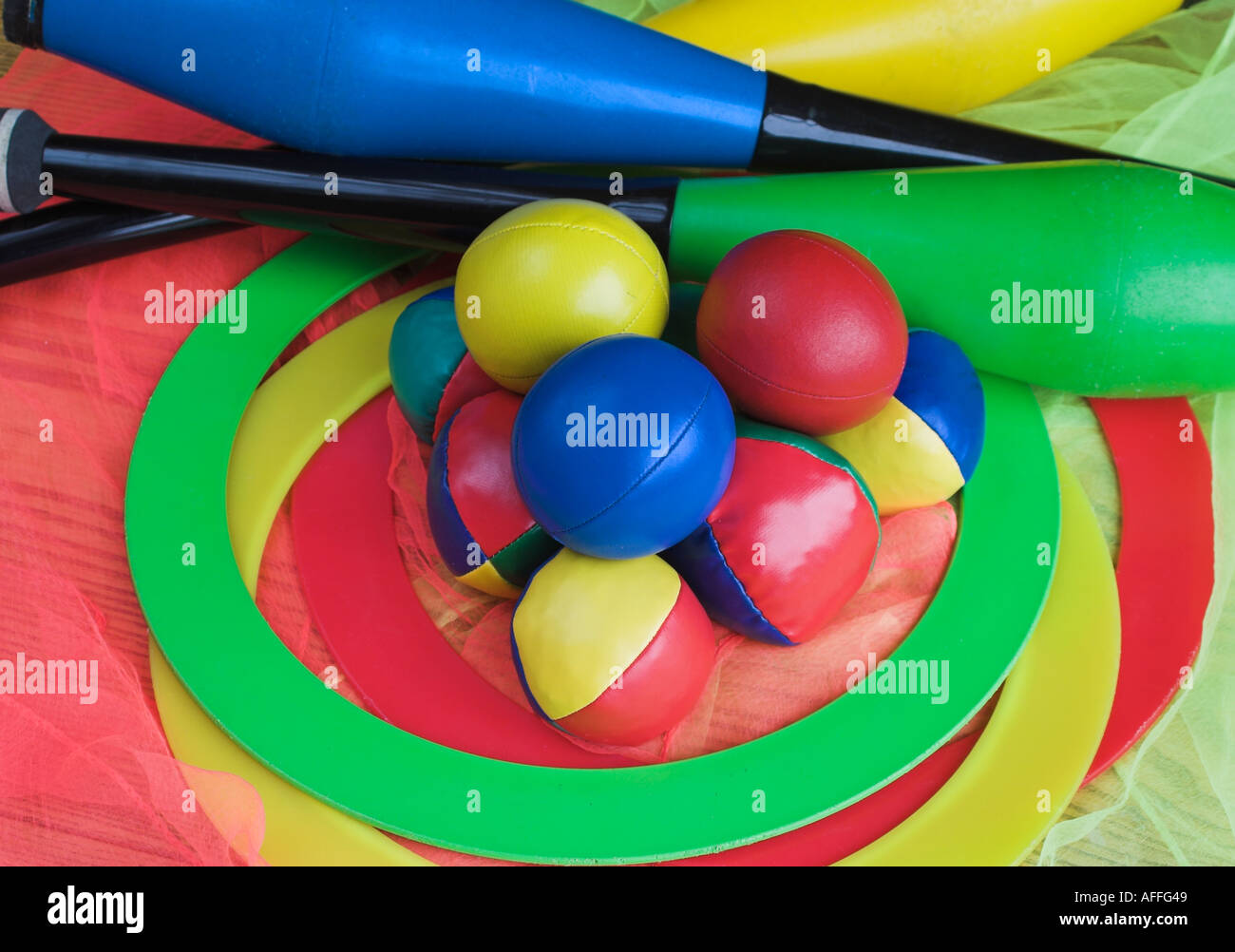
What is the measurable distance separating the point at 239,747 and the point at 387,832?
187 millimetres

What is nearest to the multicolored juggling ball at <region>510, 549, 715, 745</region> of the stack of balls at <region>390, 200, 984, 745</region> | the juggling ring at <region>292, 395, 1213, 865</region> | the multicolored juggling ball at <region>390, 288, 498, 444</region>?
the stack of balls at <region>390, 200, 984, 745</region>

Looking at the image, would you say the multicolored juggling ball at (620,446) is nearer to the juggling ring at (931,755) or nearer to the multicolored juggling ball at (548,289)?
the multicolored juggling ball at (548,289)

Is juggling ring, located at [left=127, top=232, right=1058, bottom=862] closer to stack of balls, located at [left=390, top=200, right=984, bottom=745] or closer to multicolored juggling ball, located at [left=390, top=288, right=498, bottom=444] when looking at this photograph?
stack of balls, located at [left=390, top=200, right=984, bottom=745]

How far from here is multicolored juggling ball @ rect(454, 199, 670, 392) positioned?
1.11m

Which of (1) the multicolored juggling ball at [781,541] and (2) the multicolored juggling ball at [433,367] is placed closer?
(1) the multicolored juggling ball at [781,541]

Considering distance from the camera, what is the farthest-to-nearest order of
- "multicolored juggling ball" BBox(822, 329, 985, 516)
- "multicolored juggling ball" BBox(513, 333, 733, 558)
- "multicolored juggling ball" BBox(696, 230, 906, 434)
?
"multicolored juggling ball" BBox(822, 329, 985, 516) → "multicolored juggling ball" BBox(696, 230, 906, 434) → "multicolored juggling ball" BBox(513, 333, 733, 558)

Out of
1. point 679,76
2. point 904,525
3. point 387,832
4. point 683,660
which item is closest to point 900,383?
point 904,525

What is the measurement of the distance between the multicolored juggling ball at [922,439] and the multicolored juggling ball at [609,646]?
29 centimetres

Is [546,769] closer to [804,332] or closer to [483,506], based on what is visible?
[483,506]

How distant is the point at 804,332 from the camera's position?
1087mm

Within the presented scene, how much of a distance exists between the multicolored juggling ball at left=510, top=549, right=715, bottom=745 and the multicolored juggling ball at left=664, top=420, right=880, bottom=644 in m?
0.05

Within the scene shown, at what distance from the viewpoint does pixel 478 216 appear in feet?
4.52

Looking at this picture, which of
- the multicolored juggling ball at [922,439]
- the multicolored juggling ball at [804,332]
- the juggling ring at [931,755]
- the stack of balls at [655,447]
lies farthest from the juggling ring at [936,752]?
the multicolored juggling ball at [804,332]

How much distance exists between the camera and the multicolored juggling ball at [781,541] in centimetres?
108
